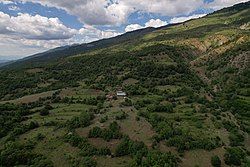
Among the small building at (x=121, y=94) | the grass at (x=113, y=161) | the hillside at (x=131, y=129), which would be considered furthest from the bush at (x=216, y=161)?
the small building at (x=121, y=94)

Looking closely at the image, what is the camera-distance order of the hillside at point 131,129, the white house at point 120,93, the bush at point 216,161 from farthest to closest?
1. the white house at point 120,93
2. the hillside at point 131,129
3. the bush at point 216,161

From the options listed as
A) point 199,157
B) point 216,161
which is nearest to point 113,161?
point 199,157

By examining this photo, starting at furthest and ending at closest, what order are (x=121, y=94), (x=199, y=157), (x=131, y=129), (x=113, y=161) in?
(x=121, y=94) → (x=131, y=129) → (x=199, y=157) → (x=113, y=161)

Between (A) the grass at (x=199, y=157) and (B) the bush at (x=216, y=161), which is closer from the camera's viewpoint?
(B) the bush at (x=216, y=161)

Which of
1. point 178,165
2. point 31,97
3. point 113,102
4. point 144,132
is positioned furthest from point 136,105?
point 31,97

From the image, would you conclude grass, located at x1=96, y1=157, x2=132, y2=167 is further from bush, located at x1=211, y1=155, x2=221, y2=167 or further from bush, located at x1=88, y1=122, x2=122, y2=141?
bush, located at x1=211, y1=155, x2=221, y2=167

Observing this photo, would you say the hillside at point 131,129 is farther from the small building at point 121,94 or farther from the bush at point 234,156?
the small building at point 121,94

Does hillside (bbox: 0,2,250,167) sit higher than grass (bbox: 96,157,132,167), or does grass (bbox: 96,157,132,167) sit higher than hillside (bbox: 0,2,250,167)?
hillside (bbox: 0,2,250,167)

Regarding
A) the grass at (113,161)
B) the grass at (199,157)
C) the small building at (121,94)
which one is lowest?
the grass at (199,157)

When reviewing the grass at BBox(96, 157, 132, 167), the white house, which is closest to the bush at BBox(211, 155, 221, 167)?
the grass at BBox(96, 157, 132, 167)

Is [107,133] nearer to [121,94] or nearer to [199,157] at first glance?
[199,157]

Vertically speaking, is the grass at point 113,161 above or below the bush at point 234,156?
above
